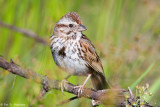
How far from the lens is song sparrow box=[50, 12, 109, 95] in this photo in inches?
116

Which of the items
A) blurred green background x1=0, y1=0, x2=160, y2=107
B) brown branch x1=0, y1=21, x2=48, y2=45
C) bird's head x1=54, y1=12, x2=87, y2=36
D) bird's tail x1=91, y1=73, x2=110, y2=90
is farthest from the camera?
brown branch x1=0, y1=21, x2=48, y2=45

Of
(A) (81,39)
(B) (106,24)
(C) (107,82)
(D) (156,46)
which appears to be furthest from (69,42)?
(D) (156,46)

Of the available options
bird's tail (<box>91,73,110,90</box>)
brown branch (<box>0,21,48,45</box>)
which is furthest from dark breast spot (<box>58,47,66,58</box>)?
brown branch (<box>0,21,48,45</box>)

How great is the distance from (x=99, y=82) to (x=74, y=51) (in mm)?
385

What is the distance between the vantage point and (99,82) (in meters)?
3.20

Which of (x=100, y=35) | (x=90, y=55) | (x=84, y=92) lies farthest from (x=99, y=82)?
(x=84, y=92)

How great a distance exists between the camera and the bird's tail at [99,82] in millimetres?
3164

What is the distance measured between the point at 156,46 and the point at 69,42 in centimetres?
127

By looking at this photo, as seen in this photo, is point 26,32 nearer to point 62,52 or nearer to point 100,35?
point 100,35

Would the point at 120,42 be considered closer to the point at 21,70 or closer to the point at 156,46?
the point at 156,46

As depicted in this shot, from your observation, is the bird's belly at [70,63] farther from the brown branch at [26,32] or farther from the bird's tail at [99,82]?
the brown branch at [26,32]

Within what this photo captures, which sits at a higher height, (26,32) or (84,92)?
(26,32)

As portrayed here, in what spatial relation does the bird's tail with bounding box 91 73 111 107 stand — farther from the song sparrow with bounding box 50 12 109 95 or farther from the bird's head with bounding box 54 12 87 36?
the bird's head with bounding box 54 12 87 36

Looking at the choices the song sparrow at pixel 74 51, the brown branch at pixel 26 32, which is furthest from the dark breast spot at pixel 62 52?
the brown branch at pixel 26 32
